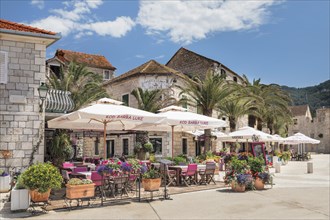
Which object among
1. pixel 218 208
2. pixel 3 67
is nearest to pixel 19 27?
pixel 3 67

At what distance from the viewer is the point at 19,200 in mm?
8133

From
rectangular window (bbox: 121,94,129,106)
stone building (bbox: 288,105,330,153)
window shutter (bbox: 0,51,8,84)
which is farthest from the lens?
stone building (bbox: 288,105,330,153)

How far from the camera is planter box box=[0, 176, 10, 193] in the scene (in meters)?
11.0

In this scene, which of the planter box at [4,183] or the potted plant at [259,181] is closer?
the planter box at [4,183]

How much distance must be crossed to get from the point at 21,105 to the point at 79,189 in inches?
184

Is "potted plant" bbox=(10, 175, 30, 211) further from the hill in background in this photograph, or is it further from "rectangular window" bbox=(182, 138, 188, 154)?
the hill in background

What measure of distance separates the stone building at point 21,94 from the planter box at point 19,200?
382 cm

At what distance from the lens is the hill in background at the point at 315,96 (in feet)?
332

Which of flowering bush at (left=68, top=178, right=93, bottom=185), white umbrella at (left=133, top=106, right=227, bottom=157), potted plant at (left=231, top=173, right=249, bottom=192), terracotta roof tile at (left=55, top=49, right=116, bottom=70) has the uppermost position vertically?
terracotta roof tile at (left=55, top=49, right=116, bottom=70)

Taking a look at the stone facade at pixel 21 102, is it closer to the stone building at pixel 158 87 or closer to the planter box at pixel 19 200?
the planter box at pixel 19 200

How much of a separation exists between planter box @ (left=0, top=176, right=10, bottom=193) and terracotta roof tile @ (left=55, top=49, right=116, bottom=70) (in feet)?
103

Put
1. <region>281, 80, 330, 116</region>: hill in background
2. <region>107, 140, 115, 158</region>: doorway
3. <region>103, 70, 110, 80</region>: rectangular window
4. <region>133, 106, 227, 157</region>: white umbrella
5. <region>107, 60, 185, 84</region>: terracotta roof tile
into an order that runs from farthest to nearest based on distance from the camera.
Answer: <region>281, 80, 330, 116</region>: hill in background → <region>103, 70, 110, 80</region>: rectangular window → <region>107, 140, 115, 158</region>: doorway → <region>107, 60, 185, 84</region>: terracotta roof tile → <region>133, 106, 227, 157</region>: white umbrella

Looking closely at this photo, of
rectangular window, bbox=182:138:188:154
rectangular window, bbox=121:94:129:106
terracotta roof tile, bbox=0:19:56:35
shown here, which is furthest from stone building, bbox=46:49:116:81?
terracotta roof tile, bbox=0:19:56:35

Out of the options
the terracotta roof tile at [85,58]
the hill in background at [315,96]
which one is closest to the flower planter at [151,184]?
the terracotta roof tile at [85,58]
